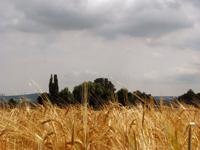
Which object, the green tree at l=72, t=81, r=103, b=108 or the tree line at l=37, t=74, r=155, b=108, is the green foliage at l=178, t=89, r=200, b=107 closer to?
the tree line at l=37, t=74, r=155, b=108

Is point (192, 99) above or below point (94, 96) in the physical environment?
below

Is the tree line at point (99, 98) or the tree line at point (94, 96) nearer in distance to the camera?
the tree line at point (99, 98)

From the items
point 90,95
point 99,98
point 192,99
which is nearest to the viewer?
point 90,95

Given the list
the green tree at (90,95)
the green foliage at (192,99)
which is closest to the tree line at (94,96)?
the green tree at (90,95)

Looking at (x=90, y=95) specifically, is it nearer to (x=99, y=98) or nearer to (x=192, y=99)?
(x=99, y=98)

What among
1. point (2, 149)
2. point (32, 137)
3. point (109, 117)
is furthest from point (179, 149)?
point (2, 149)

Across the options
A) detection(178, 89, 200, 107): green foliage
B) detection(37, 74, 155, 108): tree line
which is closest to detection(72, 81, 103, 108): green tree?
detection(37, 74, 155, 108): tree line

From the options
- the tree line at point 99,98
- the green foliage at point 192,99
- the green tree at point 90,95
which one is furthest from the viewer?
the green foliage at point 192,99

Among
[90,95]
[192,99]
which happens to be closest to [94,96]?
[192,99]

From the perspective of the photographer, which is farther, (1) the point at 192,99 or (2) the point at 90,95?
(1) the point at 192,99

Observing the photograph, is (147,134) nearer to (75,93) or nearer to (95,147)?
(95,147)

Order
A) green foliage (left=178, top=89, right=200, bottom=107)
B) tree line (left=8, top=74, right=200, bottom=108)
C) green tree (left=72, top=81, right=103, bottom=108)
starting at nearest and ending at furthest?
tree line (left=8, top=74, right=200, bottom=108) → green tree (left=72, top=81, right=103, bottom=108) → green foliage (left=178, top=89, right=200, bottom=107)

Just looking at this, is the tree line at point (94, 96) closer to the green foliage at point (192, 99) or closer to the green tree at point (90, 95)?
the green tree at point (90, 95)

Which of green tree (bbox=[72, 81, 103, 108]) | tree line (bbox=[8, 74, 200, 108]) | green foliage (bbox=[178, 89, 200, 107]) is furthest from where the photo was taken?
green foliage (bbox=[178, 89, 200, 107])
